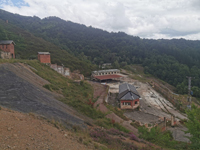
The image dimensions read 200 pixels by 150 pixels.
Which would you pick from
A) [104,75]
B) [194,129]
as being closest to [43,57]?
[104,75]

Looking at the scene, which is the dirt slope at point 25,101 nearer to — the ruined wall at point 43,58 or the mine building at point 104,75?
the ruined wall at point 43,58

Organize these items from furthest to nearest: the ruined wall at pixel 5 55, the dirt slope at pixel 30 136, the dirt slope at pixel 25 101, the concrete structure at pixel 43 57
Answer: the concrete structure at pixel 43 57 → the ruined wall at pixel 5 55 → the dirt slope at pixel 25 101 → the dirt slope at pixel 30 136

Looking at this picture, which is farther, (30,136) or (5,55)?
(5,55)

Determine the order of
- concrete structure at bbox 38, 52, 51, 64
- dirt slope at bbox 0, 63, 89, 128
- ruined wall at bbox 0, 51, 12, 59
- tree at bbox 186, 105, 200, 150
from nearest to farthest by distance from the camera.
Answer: tree at bbox 186, 105, 200, 150, dirt slope at bbox 0, 63, 89, 128, ruined wall at bbox 0, 51, 12, 59, concrete structure at bbox 38, 52, 51, 64

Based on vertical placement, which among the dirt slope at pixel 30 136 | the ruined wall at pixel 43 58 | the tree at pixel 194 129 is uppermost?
the ruined wall at pixel 43 58

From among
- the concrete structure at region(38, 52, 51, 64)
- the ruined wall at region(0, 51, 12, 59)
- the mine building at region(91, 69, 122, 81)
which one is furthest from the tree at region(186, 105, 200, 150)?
the mine building at region(91, 69, 122, 81)

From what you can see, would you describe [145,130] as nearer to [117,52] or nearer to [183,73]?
[183,73]

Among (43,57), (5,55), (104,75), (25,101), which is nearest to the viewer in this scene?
(25,101)

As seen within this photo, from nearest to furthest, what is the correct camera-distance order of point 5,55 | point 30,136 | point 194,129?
point 30,136, point 194,129, point 5,55

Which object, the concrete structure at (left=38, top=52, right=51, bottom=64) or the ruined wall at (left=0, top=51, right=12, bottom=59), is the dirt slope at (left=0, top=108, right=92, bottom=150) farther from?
the concrete structure at (left=38, top=52, right=51, bottom=64)

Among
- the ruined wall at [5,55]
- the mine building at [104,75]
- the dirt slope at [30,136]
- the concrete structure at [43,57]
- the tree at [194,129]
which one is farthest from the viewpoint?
the mine building at [104,75]

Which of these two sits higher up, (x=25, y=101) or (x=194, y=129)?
(x=25, y=101)

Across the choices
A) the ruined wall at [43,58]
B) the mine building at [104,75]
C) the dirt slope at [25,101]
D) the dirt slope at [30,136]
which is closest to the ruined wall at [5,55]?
the ruined wall at [43,58]

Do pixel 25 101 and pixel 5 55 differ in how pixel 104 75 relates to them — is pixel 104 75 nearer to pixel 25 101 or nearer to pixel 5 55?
pixel 5 55
